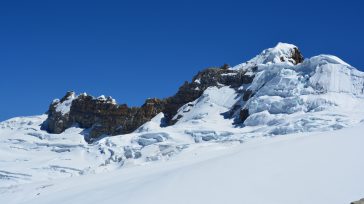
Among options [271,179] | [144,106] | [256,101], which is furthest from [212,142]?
[144,106]

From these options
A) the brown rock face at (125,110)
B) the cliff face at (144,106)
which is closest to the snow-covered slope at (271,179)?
the cliff face at (144,106)

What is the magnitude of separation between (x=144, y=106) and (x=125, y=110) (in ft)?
12.2

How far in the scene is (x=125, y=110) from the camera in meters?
71.7

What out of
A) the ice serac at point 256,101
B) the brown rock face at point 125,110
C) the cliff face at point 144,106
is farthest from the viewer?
the brown rock face at point 125,110

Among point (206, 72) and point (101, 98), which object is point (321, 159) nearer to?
point (206, 72)

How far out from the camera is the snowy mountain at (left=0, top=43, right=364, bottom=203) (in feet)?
51.0

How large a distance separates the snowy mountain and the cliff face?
0.50ft

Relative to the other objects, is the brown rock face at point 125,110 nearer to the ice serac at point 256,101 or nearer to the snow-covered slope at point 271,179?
the ice serac at point 256,101

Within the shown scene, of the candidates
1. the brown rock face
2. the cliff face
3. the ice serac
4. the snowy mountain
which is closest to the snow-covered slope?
the snowy mountain

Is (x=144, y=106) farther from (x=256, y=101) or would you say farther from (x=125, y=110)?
(x=256, y=101)

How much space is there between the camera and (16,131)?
76250mm

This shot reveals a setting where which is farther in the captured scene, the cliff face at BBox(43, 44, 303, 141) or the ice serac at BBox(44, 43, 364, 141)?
the cliff face at BBox(43, 44, 303, 141)

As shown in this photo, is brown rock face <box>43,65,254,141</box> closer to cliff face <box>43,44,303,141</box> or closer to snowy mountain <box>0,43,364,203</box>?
cliff face <box>43,44,303,141</box>

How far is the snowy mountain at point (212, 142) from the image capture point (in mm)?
15555
